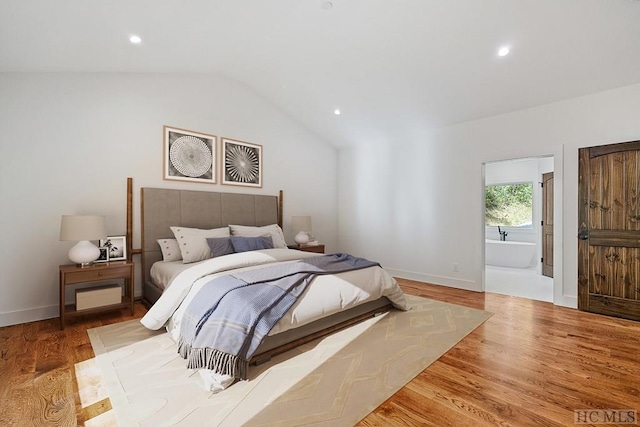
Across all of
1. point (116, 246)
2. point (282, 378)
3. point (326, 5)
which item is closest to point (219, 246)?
point (116, 246)

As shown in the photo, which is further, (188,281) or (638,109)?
(638,109)

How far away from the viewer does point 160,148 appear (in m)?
3.90

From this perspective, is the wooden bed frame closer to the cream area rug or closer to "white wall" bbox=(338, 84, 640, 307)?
the cream area rug

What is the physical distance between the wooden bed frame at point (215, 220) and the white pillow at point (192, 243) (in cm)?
29

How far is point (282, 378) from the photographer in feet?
6.61

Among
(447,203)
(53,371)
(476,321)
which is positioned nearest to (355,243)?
(447,203)

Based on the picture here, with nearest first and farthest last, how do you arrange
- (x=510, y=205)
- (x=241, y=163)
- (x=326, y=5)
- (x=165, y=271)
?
(x=326, y=5)
(x=165, y=271)
(x=241, y=163)
(x=510, y=205)

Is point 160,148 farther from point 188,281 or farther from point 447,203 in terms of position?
point 447,203

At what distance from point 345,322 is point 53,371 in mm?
2263

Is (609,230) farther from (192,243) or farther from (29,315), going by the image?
(29,315)

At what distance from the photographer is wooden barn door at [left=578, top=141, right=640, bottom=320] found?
3178 millimetres

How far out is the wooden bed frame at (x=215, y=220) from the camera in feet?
8.22

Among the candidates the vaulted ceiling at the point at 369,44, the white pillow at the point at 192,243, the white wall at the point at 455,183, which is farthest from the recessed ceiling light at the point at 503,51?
A: the white pillow at the point at 192,243

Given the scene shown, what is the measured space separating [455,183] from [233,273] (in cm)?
357
